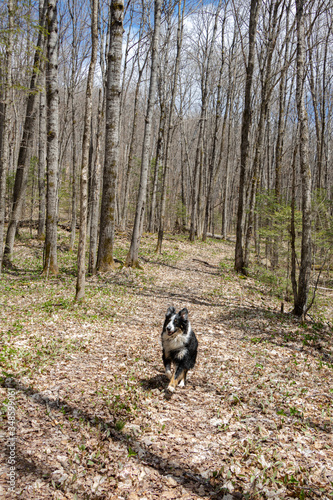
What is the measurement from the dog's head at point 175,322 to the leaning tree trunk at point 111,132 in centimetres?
746

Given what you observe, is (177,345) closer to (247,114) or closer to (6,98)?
(6,98)

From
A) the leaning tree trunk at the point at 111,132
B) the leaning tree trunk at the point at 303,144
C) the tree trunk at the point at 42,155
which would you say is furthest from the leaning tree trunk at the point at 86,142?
the tree trunk at the point at 42,155

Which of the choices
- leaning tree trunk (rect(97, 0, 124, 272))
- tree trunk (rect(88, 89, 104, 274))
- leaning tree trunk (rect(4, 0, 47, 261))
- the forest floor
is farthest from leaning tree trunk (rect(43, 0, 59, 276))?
the forest floor

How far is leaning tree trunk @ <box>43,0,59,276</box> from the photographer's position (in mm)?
10289

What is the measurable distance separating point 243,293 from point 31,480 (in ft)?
31.3

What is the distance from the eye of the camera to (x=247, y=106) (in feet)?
42.5

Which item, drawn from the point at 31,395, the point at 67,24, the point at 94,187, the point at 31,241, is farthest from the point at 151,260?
the point at 67,24

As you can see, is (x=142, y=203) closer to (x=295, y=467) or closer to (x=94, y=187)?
(x=94, y=187)

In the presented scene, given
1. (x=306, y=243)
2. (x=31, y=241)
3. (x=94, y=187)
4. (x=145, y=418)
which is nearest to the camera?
(x=145, y=418)

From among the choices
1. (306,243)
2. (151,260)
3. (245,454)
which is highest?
(306,243)

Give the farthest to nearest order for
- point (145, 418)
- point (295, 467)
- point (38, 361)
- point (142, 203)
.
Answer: point (142, 203) → point (38, 361) → point (145, 418) → point (295, 467)

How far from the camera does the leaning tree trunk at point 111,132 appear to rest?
10531mm

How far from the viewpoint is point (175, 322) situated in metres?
4.50

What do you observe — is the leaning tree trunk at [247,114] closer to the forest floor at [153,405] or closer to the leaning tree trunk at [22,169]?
the forest floor at [153,405]
